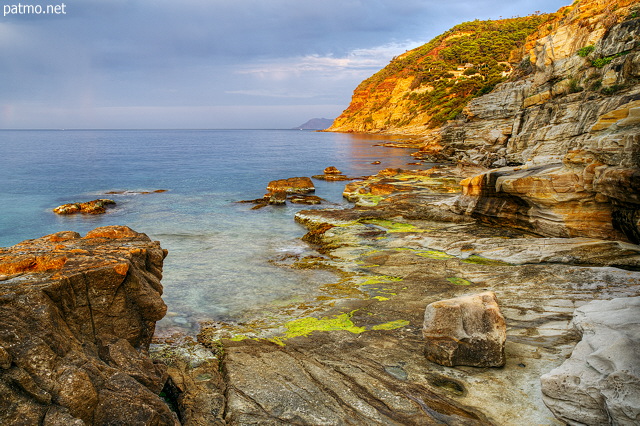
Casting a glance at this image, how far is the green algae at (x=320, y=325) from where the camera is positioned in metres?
12.1

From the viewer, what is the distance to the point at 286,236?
1065 inches

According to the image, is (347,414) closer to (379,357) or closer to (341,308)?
(379,357)

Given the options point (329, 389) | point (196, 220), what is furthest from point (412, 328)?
point (196, 220)

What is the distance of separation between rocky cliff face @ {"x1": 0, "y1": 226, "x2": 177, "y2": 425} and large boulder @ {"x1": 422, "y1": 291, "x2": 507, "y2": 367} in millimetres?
5959

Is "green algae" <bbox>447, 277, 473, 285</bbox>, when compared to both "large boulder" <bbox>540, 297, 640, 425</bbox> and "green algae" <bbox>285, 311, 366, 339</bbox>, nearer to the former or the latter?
"green algae" <bbox>285, 311, 366, 339</bbox>

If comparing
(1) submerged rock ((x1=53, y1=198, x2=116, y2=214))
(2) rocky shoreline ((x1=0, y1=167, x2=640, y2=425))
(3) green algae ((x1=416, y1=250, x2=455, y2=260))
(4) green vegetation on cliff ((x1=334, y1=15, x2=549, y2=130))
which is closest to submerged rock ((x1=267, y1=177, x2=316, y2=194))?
(1) submerged rock ((x1=53, y1=198, x2=116, y2=214))

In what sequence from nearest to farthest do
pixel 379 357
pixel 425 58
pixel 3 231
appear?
pixel 379 357 < pixel 3 231 < pixel 425 58

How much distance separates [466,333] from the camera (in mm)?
9430

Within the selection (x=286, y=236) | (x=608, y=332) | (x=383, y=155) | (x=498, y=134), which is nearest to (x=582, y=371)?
(x=608, y=332)

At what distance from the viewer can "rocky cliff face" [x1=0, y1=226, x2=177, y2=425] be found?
18.8ft

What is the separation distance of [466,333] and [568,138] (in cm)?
2898

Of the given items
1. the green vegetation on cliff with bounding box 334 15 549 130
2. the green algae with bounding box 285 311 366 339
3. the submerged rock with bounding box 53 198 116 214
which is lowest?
the submerged rock with bounding box 53 198 116 214

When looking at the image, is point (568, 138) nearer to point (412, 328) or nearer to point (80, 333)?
point (412, 328)

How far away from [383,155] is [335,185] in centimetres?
3304
